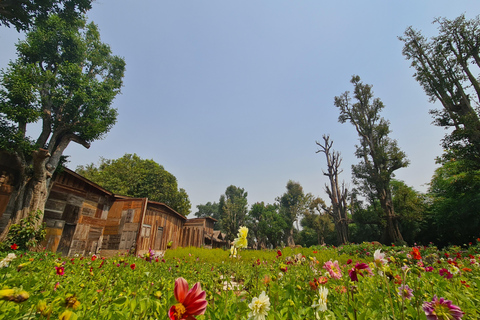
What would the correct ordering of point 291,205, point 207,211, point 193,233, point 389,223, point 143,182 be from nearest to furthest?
point 389,223, point 193,233, point 143,182, point 291,205, point 207,211

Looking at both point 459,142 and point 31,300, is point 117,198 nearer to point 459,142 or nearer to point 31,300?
point 31,300

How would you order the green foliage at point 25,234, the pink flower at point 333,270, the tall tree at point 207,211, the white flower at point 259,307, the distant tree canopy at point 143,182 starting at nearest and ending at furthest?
the white flower at point 259,307
the pink flower at point 333,270
the green foliage at point 25,234
the distant tree canopy at point 143,182
the tall tree at point 207,211

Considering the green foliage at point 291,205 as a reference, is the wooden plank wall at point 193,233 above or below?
below

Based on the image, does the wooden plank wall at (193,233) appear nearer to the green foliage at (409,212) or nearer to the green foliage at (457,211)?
the green foliage at (409,212)

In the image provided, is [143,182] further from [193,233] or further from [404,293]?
[404,293]

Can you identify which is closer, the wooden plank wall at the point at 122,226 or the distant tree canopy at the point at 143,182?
the wooden plank wall at the point at 122,226

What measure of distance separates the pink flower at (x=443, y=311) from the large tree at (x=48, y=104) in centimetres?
1230

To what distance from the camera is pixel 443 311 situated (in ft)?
3.05

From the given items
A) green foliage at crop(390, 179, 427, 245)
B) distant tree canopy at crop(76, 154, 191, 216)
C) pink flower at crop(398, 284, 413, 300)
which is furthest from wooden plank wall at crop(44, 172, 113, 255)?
green foliage at crop(390, 179, 427, 245)

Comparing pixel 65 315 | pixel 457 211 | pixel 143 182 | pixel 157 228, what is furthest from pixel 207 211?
pixel 65 315

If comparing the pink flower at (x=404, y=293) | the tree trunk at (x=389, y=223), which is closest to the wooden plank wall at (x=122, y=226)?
the pink flower at (x=404, y=293)

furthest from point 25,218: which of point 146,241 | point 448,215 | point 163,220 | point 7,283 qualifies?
point 448,215

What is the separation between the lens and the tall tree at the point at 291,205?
109 ft

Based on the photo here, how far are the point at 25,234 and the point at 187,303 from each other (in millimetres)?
11541
